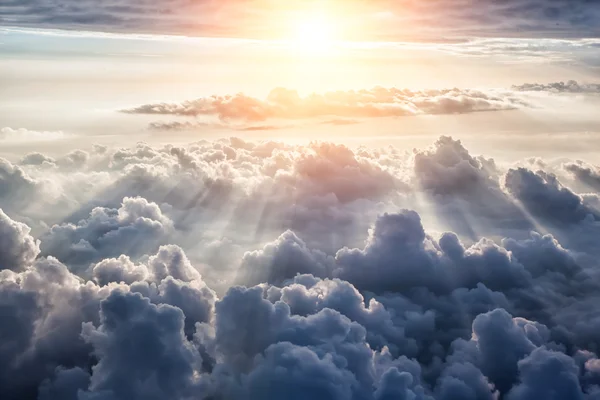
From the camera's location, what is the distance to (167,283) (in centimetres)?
14488

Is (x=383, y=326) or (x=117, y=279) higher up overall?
(x=117, y=279)

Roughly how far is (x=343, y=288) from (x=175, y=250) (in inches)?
1873

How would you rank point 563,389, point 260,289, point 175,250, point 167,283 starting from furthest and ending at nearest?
point 175,250, point 167,283, point 563,389, point 260,289

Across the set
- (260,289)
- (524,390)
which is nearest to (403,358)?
(524,390)

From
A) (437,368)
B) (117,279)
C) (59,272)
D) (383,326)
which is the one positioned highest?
(59,272)

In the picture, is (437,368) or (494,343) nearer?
(494,343)

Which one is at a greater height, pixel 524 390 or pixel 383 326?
pixel 524 390

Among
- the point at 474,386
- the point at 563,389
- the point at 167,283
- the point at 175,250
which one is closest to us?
the point at 563,389

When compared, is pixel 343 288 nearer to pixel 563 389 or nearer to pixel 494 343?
pixel 494 343

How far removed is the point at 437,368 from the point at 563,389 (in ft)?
202

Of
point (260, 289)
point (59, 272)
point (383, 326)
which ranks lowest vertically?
point (383, 326)

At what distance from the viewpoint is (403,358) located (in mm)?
164500

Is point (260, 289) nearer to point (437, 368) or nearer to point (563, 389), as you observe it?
point (563, 389)

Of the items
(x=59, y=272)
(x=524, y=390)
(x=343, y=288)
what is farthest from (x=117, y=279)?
(x=524, y=390)
